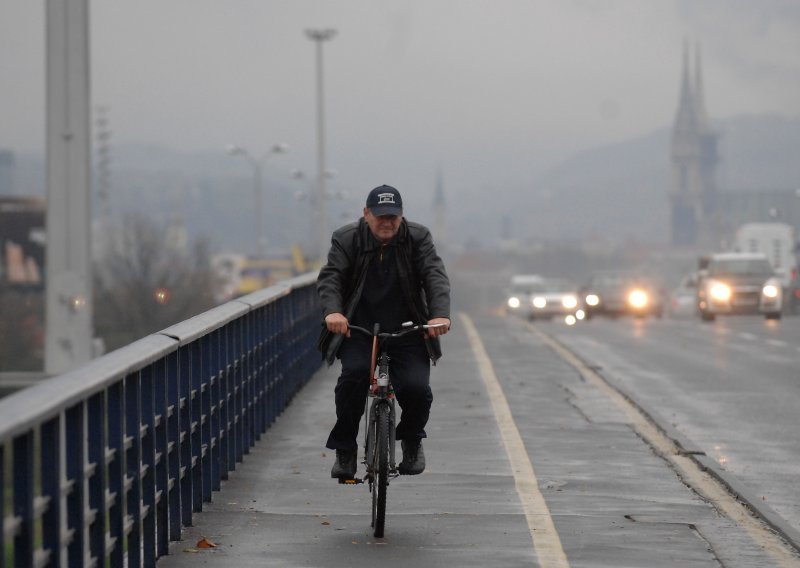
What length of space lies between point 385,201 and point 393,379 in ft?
3.43

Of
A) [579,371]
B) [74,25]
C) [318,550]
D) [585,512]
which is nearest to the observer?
[318,550]

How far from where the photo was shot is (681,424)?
1552 cm

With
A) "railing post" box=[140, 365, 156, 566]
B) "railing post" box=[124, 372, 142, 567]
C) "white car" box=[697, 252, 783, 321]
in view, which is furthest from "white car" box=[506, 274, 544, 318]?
"railing post" box=[124, 372, 142, 567]

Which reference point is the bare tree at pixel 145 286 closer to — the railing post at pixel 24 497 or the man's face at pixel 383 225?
the man's face at pixel 383 225

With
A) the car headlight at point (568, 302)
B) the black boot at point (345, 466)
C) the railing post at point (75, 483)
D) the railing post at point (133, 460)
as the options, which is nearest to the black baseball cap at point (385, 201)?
the black boot at point (345, 466)

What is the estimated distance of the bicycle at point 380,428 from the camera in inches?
351

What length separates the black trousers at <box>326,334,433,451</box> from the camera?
9180 millimetres

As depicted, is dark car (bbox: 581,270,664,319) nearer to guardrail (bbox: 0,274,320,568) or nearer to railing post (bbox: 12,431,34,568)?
guardrail (bbox: 0,274,320,568)

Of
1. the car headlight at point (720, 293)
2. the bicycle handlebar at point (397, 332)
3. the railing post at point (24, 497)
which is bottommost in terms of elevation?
the car headlight at point (720, 293)

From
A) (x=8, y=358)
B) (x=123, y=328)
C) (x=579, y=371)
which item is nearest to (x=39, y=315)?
(x=123, y=328)

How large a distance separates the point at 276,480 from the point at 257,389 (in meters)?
2.22

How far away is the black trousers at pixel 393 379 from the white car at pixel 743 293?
33489 mm

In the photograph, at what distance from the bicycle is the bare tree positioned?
2920 inches

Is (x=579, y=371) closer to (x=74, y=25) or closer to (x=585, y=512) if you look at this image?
(x=585, y=512)
